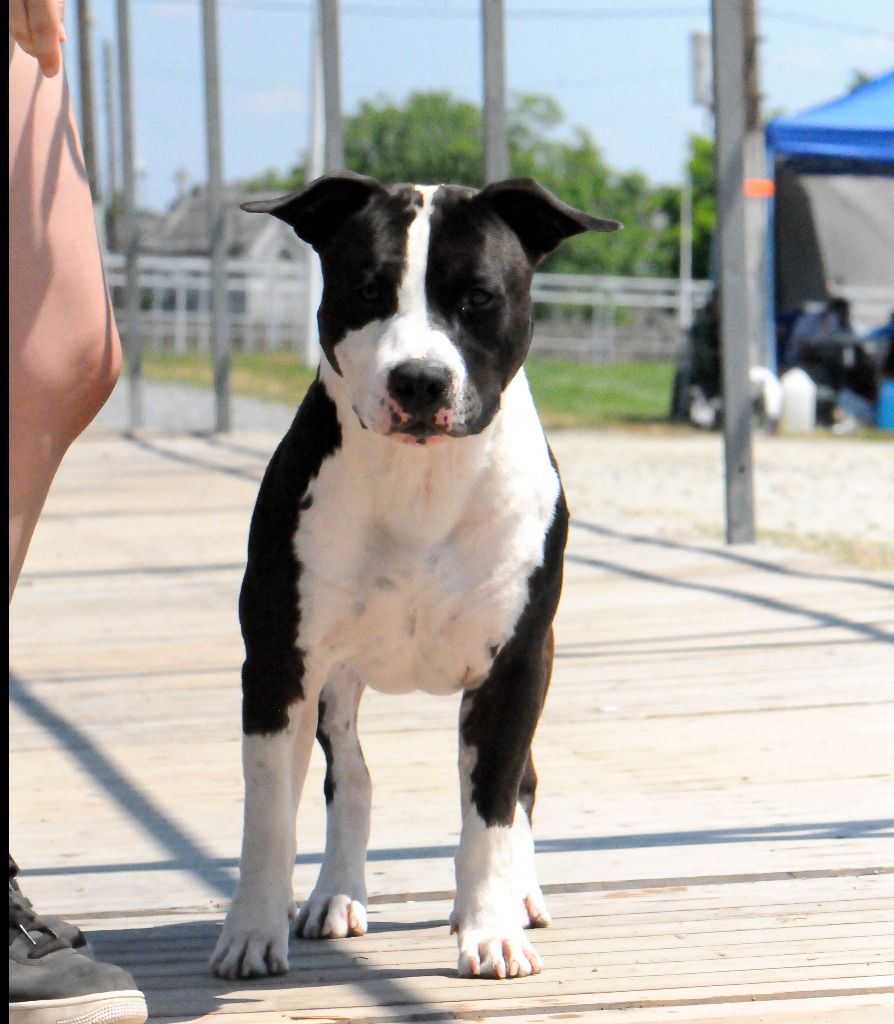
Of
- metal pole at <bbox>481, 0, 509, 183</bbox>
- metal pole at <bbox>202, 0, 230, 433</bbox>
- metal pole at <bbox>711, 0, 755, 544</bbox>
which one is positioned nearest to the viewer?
metal pole at <bbox>711, 0, 755, 544</bbox>

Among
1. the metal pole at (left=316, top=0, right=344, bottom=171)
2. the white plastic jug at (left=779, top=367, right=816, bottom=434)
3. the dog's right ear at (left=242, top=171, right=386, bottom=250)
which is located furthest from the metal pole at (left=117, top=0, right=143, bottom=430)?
the dog's right ear at (left=242, top=171, right=386, bottom=250)

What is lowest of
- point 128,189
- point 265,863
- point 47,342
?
point 265,863

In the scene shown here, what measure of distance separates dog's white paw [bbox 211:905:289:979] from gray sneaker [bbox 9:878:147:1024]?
20cm

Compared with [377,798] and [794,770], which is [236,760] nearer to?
[377,798]

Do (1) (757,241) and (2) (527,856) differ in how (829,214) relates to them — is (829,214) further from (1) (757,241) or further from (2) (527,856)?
(2) (527,856)

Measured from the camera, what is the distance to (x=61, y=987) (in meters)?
2.48

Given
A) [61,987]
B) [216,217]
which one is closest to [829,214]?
[216,217]

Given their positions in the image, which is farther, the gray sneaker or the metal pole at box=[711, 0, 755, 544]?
the metal pole at box=[711, 0, 755, 544]

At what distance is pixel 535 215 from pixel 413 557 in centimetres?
55

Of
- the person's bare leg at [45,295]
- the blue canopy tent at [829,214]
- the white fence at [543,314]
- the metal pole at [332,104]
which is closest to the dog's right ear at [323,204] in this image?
the person's bare leg at [45,295]

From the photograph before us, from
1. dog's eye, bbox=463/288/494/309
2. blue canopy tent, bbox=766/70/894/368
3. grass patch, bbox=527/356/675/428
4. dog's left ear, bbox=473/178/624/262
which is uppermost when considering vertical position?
blue canopy tent, bbox=766/70/894/368

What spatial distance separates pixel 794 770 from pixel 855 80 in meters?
66.3

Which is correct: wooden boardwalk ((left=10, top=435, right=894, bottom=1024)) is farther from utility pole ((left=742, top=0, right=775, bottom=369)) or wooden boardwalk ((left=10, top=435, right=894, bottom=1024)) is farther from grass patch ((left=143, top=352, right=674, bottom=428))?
grass patch ((left=143, top=352, right=674, bottom=428))

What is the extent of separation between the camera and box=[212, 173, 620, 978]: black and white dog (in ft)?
8.89
